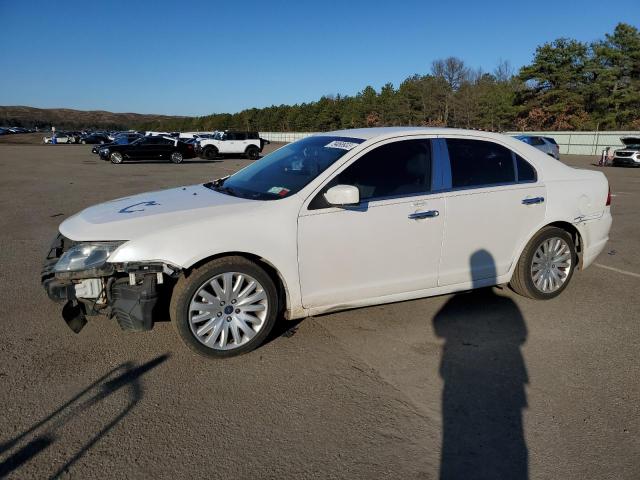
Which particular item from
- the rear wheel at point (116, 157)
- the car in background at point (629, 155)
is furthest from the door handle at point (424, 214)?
the car in background at point (629, 155)

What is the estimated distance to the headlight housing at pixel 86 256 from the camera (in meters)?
3.59

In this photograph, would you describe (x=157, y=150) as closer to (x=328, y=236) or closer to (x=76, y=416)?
(x=328, y=236)

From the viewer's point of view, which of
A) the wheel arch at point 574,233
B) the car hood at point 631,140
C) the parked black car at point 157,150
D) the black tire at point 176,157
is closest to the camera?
the wheel arch at point 574,233

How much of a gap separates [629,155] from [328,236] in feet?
95.9

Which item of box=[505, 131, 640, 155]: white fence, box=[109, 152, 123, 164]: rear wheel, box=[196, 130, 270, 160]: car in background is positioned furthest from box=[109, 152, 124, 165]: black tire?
box=[505, 131, 640, 155]: white fence

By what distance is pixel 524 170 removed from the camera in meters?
4.85

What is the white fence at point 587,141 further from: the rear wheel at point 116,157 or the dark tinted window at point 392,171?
the dark tinted window at point 392,171

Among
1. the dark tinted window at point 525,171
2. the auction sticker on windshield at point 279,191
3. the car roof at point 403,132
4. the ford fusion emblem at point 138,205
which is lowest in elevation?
the ford fusion emblem at point 138,205

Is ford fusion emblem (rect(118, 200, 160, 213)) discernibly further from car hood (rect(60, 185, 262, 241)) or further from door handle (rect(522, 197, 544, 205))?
door handle (rect(522, 197, 544, 205))

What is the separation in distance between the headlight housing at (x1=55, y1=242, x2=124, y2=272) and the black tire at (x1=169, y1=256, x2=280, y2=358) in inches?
20.9

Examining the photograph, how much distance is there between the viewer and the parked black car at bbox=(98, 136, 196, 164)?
28609 mm

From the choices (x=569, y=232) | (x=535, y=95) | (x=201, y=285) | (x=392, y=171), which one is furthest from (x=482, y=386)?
(x=535, y=95)

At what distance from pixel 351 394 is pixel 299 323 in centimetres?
125

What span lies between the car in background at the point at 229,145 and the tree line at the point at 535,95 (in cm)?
3357
